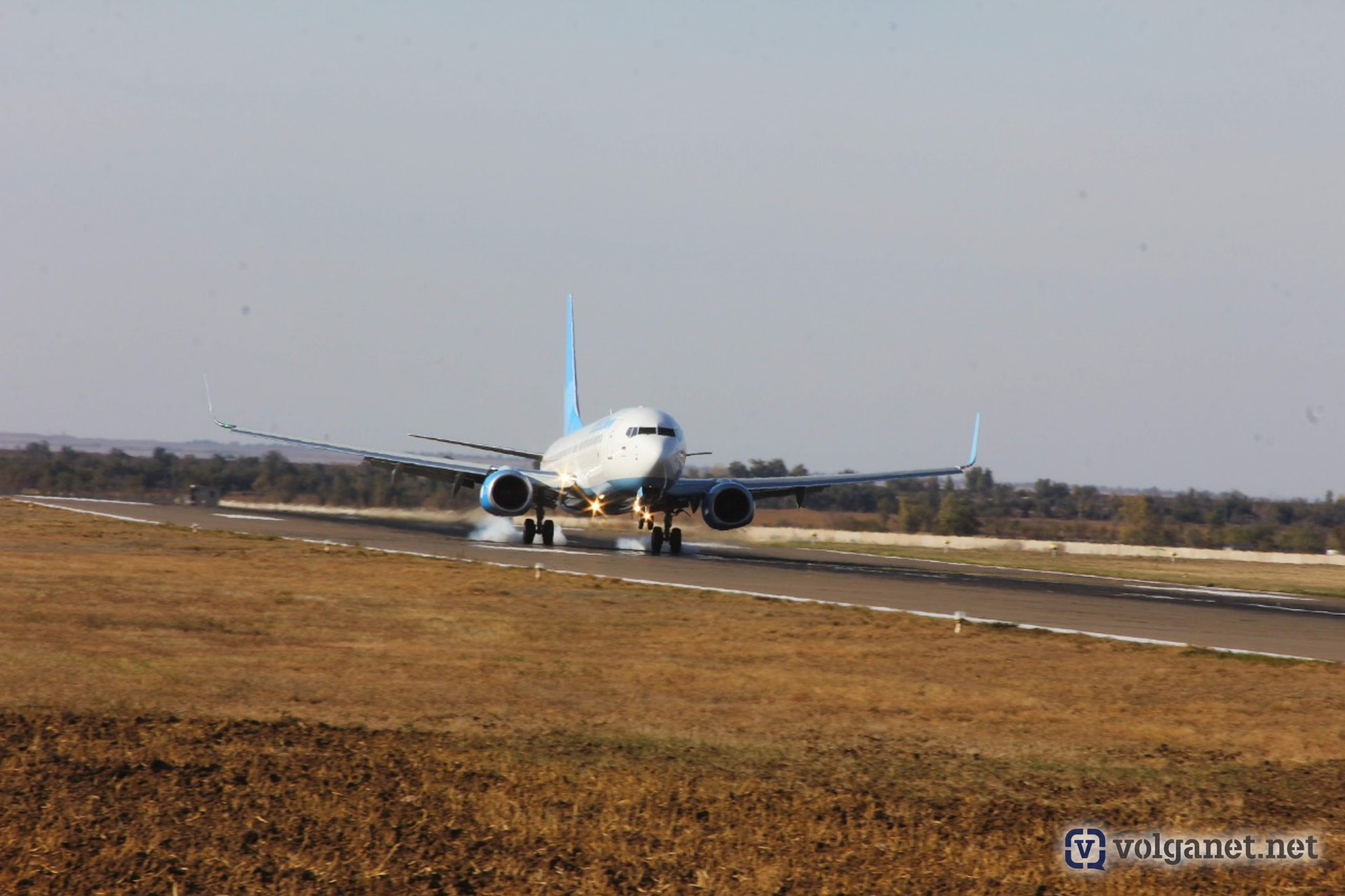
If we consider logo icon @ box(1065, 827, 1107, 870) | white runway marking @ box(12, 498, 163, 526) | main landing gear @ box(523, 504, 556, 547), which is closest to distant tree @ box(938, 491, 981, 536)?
white runway marking @ box(12, 498, 163, 526)

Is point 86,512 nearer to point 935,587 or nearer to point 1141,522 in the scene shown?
point 935,587

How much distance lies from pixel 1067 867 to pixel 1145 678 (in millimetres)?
9278

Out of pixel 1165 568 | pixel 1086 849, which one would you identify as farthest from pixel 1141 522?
pixel 1086 849

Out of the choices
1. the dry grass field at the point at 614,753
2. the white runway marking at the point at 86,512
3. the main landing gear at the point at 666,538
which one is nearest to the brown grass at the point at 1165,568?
the main landing gear at the point at 666,538

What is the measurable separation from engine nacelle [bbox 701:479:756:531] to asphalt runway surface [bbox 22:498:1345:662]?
1.10m

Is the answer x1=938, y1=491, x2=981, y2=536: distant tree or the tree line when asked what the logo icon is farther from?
x1=938, y1=491, x2=981, y2=536: distant tree

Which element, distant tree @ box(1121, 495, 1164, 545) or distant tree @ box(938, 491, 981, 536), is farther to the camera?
distant tree @ box(938, 491, 981, 536)

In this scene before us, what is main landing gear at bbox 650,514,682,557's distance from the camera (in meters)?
42.3

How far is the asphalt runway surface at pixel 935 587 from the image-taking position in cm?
2383

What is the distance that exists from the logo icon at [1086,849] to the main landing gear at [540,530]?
35.7 m

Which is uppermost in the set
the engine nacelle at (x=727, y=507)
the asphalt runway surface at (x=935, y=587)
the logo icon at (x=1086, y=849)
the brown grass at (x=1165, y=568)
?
the engine nacelle at (x=727, y=507)

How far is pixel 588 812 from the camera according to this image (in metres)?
9.22

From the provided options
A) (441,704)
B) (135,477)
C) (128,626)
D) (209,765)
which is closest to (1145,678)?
(441,704)

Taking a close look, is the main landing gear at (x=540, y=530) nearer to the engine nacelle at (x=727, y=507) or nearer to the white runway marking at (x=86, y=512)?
the engine nacelle at (x=727, y=507)
